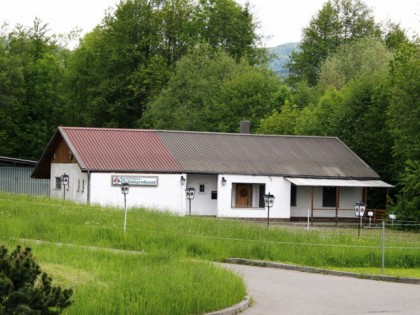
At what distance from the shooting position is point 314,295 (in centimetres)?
1777

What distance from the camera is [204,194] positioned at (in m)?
49.8

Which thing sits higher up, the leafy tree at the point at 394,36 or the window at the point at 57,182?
the leafy tree at the point at 394,36

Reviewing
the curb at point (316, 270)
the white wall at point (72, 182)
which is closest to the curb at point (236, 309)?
the curb at point (316, 270)

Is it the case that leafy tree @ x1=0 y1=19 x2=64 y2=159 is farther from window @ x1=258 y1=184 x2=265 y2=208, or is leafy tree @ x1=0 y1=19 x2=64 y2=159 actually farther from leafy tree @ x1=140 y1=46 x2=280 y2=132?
window @ x1=258 y1=184 x2=265 y2=208

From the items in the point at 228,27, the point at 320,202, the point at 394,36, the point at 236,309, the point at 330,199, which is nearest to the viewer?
the point at 236,309

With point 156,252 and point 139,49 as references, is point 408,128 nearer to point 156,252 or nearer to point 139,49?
point 156,252

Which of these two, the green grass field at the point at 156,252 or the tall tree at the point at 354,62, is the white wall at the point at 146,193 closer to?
the green grass field at the point at 156,252

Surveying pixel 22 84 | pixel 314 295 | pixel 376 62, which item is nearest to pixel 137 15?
pixel 22 84

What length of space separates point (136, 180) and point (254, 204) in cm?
708

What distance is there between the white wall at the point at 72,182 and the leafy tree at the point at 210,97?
64.6 ft

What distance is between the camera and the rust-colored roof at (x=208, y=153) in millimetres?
48406

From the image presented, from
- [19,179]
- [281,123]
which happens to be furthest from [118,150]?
[281,123]

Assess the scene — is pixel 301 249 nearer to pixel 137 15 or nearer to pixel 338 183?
pixel 338 183

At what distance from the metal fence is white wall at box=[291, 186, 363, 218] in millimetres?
15545
